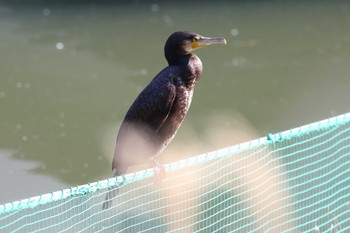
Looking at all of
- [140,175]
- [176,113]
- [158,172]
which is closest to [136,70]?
[176,113]

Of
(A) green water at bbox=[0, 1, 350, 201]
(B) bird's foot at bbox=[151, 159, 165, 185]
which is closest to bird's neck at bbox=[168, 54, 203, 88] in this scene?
(B) bird's foot at bbox=[151, 159, 165, 185]

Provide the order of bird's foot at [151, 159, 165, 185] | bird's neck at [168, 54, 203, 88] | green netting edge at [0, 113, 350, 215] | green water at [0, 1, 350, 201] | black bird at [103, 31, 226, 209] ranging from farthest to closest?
green water at [0, 1, 350, 201] → bird's neck at [168, 54, 203, 88] → black bird at [103, 31, 226, 209] → bird's foot at [151, 159, 165, 185] → green netting edge at [0, 113, 350, 215]

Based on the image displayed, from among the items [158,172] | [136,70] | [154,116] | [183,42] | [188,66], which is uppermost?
[136,70]

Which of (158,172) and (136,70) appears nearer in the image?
(158,172)

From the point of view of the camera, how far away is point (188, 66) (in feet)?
11.8

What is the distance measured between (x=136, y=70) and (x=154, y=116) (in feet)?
11.2

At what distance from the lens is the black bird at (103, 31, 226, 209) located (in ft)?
11.3

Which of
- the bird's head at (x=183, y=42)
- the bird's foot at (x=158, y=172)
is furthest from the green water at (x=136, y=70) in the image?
the bird's foot at (x=158, y=172)

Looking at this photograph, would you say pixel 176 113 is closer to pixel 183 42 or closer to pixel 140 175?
pixel 183 42

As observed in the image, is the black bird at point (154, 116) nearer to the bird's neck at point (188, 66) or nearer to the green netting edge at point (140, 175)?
the bird's neck at point (188, 66)

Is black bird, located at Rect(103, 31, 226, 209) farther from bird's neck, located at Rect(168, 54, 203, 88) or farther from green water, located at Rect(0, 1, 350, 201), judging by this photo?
green water, located at Rect(0, 1, 350, 201)

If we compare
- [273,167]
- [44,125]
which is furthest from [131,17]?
[273,167]

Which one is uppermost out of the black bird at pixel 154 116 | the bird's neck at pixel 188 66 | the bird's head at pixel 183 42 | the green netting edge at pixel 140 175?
the bird's head at pixel 183 42

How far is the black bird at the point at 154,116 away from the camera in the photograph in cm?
346
